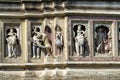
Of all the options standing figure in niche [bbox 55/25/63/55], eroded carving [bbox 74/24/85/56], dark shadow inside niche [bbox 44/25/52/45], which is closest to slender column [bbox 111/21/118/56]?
eroded carving [bbox 74/24/85/56]

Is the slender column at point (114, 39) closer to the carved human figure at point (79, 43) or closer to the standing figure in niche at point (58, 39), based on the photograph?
the carved human figure at point (79, 43)

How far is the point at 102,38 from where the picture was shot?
59.5 feet

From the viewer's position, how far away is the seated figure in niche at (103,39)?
18.1 meters

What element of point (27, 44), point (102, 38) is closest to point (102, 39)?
point (102, 38)

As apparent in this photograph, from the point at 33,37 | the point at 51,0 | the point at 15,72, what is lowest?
the point at 15,72

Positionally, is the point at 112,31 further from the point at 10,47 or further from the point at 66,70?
the point at 10,47

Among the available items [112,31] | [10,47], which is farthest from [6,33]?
[112,31]

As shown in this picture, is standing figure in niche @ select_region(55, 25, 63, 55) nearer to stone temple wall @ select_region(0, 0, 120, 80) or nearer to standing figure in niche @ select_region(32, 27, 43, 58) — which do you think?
stone temple wall @ select_region(0, 0, 120, 80)

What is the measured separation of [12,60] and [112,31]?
3378 millimetres

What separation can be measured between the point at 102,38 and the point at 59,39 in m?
1.45

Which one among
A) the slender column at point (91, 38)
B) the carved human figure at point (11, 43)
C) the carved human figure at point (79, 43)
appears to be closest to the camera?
the carved human figure at point (79, 43)

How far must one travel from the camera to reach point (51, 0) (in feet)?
59.0

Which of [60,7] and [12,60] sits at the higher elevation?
[60,7]

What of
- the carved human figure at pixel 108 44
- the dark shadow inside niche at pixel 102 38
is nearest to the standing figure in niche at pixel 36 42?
the dark shadow inside niche at pixel 102 38
